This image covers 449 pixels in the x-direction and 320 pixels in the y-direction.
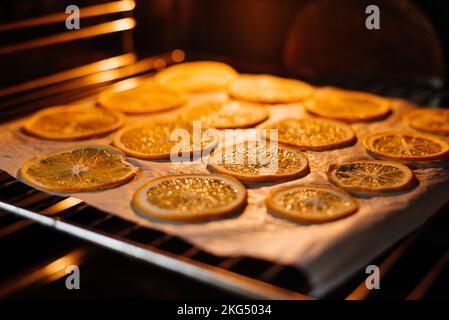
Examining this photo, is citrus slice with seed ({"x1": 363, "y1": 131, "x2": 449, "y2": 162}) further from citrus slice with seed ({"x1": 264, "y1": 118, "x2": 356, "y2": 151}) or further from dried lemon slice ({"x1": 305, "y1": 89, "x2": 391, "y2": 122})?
dried lemon slice ({"x1": 305, "y1": 89, "x2": 391, "y2": 122})

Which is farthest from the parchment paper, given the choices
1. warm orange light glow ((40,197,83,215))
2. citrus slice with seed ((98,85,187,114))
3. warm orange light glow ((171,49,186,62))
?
warm orange light glow ((171,49,186,62))

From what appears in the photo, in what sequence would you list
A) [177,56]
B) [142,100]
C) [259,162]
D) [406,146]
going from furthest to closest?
[177,56] < [142,100] < [406,146] < [259,162]

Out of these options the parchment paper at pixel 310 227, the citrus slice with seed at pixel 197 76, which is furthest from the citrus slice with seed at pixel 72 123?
the citrus slice with seed at pixel 197 76

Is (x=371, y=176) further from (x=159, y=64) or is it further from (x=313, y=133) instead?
(x=159, y=64)

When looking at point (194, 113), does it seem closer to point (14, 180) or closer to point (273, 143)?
point (273, 143)

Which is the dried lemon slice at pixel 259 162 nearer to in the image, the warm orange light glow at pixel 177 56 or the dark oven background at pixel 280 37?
the dark oven background at pixel 280 37

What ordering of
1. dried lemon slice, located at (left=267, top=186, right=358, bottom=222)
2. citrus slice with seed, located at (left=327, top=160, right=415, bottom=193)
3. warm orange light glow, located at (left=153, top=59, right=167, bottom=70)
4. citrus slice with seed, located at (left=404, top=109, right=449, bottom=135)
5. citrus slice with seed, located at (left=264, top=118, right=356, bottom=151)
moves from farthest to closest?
warm orange light glow, located at (left=153, top=59, right=167, bottom=70)
citrus slice with seed, located at (left=404, top=109, right=449, bottom=135)
citrus slice with seed, located at (left=264, top=118, right=356, bottom=151)
citrus slice with seed, located at (left=327, top=160, right=415, bottom=193)
dried lemon slice, located at (left=267, top=186, right=358, bottom=222)

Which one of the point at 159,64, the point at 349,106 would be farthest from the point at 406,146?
the point at 159,64
